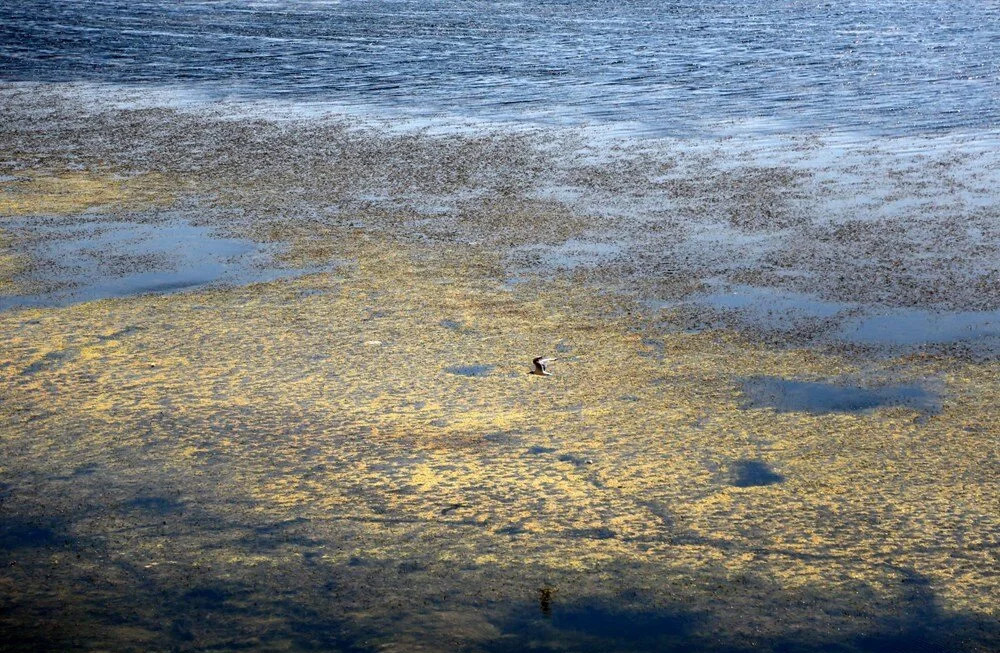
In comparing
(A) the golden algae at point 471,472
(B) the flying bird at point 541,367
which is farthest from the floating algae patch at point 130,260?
(B) the flying bird at point 541,367

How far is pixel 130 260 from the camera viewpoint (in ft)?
14.1

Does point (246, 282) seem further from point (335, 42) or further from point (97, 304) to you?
point (335, 42)

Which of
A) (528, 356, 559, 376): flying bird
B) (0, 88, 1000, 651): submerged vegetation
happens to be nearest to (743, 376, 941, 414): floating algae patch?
(0, 88, 1000, 651): submerged vegetation

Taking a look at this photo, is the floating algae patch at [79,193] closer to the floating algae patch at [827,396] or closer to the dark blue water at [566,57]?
the dark blue water at [566,57]

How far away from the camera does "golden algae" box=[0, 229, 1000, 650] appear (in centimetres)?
219

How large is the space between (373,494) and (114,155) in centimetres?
434

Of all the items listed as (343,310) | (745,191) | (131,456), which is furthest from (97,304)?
(745,191)

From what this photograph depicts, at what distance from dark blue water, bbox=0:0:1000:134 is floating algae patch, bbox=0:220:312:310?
3371 mm

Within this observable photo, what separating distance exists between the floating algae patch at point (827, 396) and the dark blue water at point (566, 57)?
4103 mm

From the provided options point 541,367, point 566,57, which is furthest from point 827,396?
point 566,57

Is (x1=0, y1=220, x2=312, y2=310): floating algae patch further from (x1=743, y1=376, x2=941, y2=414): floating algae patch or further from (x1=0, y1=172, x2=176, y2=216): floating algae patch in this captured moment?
(x1=743, y1=376, x2=941, y2=414): floating algae patch

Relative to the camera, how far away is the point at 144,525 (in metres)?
2.42

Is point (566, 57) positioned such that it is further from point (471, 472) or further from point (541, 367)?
point (471, 472)

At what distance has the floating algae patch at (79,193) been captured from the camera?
5.11 meters
